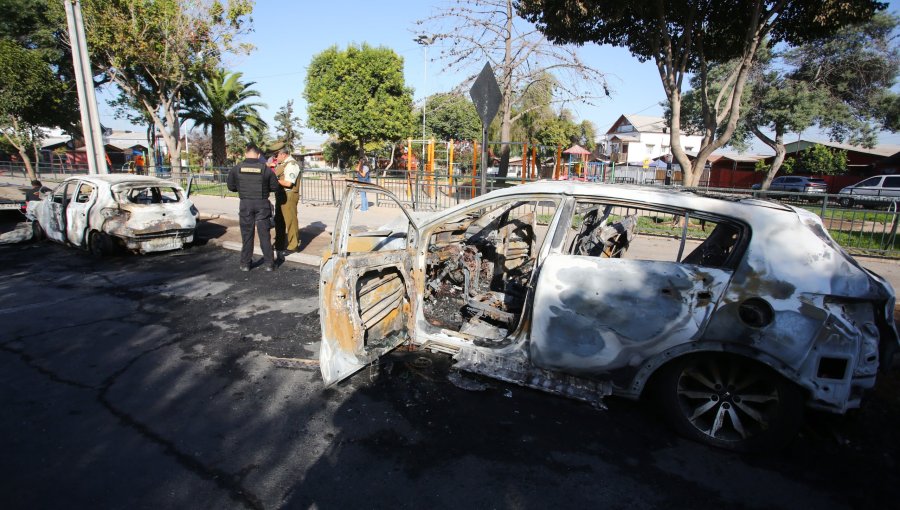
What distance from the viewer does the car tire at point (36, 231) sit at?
899 centimetres

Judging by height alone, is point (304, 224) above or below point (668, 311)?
below

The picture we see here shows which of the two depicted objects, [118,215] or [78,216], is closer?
[118,215]

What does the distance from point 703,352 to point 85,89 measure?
Result: 12.8 m

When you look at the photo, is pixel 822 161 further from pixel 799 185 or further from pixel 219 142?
pixel 219 142

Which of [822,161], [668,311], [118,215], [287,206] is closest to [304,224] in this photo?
[287,206]

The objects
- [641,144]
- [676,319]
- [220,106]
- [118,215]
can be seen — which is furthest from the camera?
[641,144]

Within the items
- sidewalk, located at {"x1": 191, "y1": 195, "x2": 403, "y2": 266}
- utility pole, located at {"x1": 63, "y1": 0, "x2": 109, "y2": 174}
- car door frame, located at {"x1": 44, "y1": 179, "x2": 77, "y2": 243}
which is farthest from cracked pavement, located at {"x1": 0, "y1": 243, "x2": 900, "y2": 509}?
utility pole, located at {"x1": 63, "y1": 0, "x2": 109, "y2": 174}

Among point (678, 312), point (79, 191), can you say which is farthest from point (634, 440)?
point (79, 191)

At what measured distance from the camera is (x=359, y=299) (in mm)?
3709

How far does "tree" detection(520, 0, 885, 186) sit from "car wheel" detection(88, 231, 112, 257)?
10.6 metres

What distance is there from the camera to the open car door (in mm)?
3449

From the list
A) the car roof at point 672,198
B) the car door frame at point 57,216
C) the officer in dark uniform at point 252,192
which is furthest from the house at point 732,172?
the car door frame at point 57,216

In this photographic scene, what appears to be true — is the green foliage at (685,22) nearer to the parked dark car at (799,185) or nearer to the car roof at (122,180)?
the car roof at (122,180)

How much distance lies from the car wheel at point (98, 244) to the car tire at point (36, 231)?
2058 millimetres
